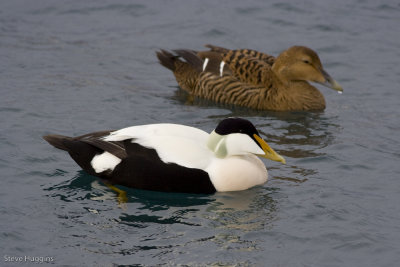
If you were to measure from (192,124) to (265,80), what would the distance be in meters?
1.36

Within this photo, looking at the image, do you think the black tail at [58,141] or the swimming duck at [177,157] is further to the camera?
the black tail at [58,141]

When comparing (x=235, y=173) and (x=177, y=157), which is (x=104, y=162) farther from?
(x=235, y=173)

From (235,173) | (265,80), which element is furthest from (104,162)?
(265,80)

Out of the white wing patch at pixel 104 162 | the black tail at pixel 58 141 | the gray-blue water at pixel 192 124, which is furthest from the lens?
the black tail at pixel 58 141

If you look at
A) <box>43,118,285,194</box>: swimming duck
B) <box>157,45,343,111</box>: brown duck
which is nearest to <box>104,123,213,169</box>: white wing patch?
<box>43,118,285,194</box>: swimming duck

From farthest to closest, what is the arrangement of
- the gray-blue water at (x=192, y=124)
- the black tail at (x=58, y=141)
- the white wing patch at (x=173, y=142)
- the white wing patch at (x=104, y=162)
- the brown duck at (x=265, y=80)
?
the brown duck at (x=265, y=80) < the black tail at (x=58, y=141) < the white wing patch at (x=104, y=162) < the white wing patch at (x=173, y=142) < the gray-blue water at (x=192, y=124)

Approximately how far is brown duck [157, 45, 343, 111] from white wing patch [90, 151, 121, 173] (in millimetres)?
3180

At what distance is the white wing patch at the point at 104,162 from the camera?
22.0ft

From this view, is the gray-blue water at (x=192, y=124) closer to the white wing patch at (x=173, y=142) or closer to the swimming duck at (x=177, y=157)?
the swimming duck at (x=177, y=157)

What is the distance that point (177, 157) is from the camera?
6555 millimetres

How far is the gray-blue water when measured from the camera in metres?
5.78

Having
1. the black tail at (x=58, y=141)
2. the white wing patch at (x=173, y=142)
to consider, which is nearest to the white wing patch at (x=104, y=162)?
the white wing patch at (x=173, y=142)

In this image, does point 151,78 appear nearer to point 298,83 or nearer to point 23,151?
point 298,83

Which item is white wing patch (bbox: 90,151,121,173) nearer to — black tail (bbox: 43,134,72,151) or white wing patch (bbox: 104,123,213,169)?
white wing patch (bbox: 104,123,213,169)
